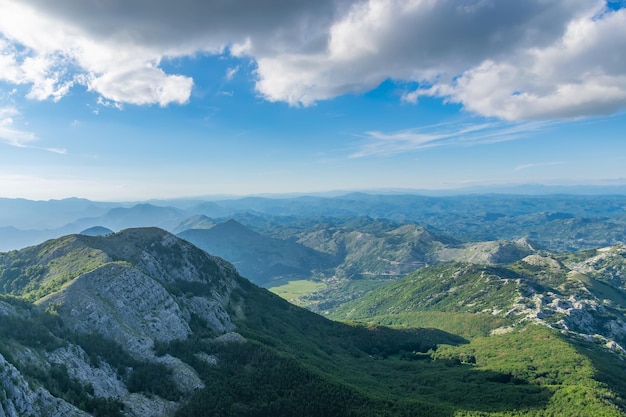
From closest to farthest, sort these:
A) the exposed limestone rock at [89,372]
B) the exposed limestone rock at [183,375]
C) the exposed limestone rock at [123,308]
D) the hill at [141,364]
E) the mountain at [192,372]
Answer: the hill at [141,364] < the mountain at [192,372] < the exposed limestone rock at [89,372] < the exposed limestone rock at [183,375] < the exposed limestone rock at [123,308]

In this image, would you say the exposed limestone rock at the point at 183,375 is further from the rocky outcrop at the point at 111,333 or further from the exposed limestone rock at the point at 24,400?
the exposed limestone rock at the point at 24,400

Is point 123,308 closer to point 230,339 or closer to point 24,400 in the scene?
point 230,339

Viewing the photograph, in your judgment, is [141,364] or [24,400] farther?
[141,364]

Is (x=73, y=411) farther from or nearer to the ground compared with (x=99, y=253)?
nearer to the ground

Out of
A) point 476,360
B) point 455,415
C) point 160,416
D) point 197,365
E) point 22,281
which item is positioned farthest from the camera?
point 476,360

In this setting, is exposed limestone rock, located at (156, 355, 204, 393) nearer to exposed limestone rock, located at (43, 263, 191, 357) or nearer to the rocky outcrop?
the rocky outcrop

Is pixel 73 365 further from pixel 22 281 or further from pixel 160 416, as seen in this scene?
pixel 22 281

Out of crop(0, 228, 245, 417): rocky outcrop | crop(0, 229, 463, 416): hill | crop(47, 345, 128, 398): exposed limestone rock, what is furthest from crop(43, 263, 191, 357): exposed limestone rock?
crop(47, 345, 128, 398): exposed limestone rock

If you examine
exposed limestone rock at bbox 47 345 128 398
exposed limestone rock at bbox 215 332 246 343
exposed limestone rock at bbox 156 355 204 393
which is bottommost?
exposed limestone rock at bbox 215 332 246 343

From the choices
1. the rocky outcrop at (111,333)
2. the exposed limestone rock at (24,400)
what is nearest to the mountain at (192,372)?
the exposed limestone rock at (24,400)

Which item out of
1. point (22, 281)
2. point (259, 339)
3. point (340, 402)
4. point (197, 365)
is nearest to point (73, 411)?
point (197, 365)

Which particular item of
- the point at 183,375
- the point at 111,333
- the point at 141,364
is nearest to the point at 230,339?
the point at 183,375
